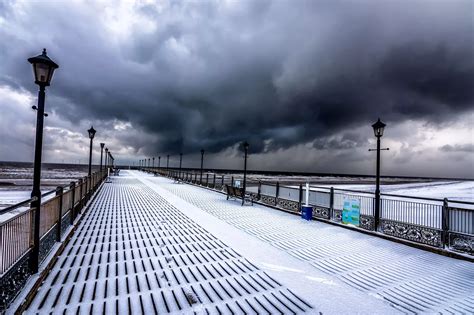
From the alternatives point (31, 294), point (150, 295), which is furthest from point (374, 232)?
point (31, 294)

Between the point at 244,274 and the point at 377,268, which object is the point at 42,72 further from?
the point at 377,268

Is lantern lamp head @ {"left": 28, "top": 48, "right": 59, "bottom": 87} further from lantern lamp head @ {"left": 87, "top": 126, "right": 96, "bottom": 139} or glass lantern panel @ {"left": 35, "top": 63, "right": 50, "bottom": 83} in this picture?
lantern lamp head @ {"left": 87, "top": 126, "right": 96, "bottom": 139}

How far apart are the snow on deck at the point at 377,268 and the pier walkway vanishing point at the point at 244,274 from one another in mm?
22

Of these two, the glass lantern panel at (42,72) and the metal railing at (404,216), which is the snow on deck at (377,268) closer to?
the metal railing at (404,216)

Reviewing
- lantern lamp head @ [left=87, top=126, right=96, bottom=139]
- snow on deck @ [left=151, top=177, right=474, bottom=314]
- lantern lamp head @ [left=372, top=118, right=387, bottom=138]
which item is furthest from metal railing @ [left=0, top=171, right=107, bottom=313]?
lantern lamp head @ [left=87, top=126, right=96, bottom=139]

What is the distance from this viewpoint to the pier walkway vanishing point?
370 cm

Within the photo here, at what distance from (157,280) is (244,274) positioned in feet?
5.35

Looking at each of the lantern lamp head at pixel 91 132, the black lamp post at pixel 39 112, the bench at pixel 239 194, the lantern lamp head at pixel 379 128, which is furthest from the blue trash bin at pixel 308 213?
the lantern lamp head at pixel 91 132

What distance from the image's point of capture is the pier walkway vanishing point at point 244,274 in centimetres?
370

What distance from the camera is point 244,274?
4781mm

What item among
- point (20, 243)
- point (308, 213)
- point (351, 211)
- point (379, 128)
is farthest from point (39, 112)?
point (379, 128)

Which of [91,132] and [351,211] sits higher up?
[91,132]

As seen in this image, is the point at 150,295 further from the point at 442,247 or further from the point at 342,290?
the point at 442,247

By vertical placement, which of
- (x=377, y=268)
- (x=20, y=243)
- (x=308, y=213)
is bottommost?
(x=377, y=268)
